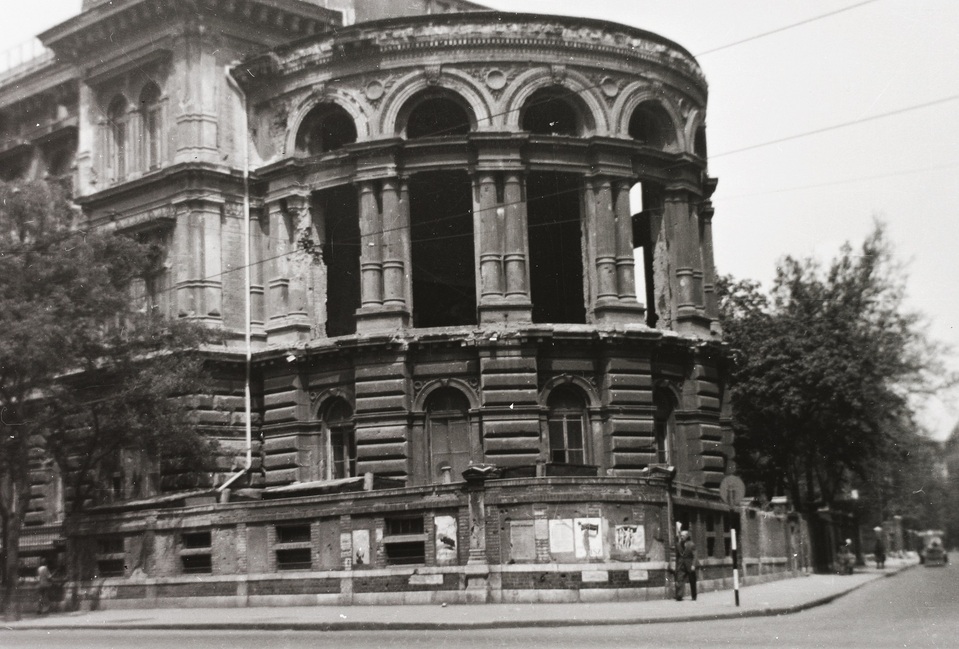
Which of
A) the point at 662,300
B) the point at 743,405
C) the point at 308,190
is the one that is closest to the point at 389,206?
the point at 308,190

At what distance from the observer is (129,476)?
129 ft

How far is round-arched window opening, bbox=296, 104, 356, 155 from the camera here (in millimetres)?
39562

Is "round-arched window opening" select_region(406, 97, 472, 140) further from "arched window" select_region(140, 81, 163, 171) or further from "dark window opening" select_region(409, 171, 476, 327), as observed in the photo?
"arched window" select_region(140, 81, 163, 171)

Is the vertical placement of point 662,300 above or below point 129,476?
above

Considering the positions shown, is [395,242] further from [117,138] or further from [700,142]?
Answer: [700,142]

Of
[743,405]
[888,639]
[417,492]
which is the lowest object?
[888,639]

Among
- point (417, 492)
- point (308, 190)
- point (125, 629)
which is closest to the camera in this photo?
point (125, 629)

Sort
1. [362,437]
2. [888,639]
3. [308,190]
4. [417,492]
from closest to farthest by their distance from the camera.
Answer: [888,639] < [417,492] < [362,437] < [308,190]

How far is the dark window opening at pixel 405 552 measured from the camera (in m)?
29.8

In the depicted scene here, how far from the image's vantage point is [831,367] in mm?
46812

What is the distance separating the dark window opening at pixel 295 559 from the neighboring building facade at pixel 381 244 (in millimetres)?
77

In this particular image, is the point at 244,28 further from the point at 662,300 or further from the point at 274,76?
the point at 662,300

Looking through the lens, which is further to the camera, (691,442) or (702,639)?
(691,442)

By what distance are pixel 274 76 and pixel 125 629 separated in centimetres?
1886
